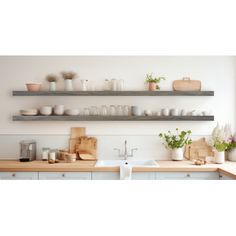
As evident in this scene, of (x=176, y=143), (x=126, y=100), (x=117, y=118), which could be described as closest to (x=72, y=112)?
(x=117, y=118)

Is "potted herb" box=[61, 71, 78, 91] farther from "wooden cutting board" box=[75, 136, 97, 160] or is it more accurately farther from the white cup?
the white cup

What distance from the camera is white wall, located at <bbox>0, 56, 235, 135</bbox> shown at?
3973 millimetres

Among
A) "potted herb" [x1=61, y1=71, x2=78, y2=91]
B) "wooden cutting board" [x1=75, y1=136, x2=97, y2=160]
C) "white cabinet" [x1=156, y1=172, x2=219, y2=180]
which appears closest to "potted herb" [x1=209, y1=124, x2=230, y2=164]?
"white cabinet" [x1=156, y1=172, x2=219, y2=180]

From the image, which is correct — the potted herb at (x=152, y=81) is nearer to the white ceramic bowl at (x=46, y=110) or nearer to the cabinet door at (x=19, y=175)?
the white ceramic bowl at (x=46, y=110)

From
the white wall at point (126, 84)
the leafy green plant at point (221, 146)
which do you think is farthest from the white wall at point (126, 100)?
the leafy green plant at point (221, 146)

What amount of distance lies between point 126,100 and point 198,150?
1.05 m

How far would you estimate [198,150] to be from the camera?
395cm
